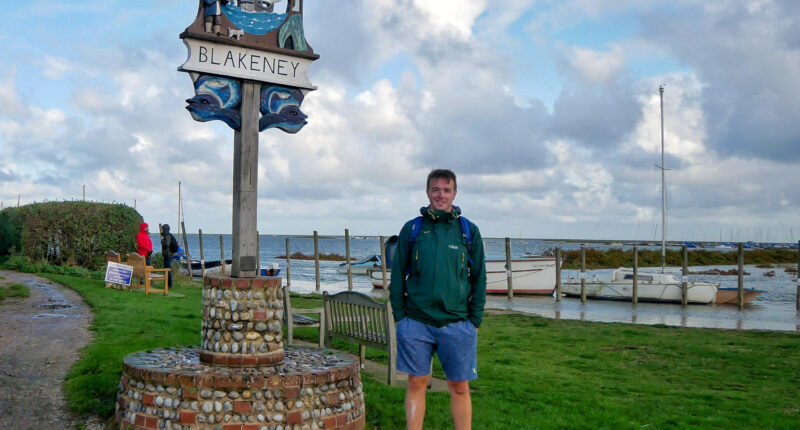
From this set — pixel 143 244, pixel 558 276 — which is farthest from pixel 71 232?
pixel 558 276

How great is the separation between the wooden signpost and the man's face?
1886mm

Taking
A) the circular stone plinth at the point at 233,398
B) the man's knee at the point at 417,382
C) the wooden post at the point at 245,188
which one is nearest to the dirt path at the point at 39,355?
the circular stone plinth at the point at 233,398

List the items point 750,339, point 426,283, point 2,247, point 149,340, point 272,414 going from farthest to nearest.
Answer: point 2,247, point 750,339, point 149,340, point 272,414, point 426,283

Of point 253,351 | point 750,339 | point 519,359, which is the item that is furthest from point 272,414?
point 750,339

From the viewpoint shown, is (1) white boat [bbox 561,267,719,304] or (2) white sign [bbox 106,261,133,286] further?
(1) white boat [bbox 561,267,719,304]

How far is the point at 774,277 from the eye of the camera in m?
46.1

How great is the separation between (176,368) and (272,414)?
91 cm

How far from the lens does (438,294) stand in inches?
165

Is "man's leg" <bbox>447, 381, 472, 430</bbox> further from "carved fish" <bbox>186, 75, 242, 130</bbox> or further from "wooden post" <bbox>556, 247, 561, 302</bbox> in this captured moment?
"wooden post" <bbox>556, 247, 561, 302</bbox>

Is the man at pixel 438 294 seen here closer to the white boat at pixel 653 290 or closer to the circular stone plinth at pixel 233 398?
the circular stone plinth at pixel 233 398

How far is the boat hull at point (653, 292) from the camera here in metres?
27.7

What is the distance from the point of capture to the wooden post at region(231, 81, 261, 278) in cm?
573

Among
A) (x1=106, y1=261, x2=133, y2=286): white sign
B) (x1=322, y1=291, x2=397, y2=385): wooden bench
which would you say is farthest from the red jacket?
(x1=322, y1=291, x2=397, y2=385): wooden bench

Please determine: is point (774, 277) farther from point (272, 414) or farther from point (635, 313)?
point (272, 414)
